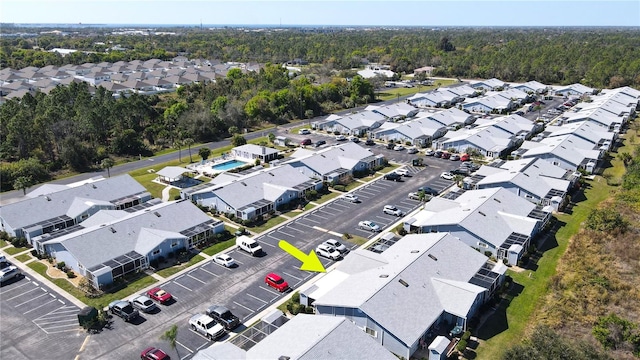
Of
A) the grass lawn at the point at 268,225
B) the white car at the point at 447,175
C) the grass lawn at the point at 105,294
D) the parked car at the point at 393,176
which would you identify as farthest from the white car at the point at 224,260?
the white car at the point at 447,175

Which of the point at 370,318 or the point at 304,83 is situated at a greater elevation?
the point at 304,83

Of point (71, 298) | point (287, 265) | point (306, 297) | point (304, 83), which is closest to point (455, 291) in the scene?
point (306, 297)

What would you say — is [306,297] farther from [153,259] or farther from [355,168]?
[355,168]

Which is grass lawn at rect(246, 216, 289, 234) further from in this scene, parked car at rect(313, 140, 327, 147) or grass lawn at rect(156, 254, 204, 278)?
parked car at rect(313, 140, 327, 147)

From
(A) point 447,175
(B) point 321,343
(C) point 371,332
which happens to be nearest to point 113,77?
(A) point 447,175

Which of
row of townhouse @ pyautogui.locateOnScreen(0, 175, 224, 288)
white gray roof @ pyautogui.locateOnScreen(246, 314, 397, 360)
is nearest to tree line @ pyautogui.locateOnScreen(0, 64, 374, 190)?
row of townhouse @ pyautogui.locateOnScreen(0, 175, 224, 288)

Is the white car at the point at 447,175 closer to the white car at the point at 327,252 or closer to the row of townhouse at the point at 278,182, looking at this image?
the row of townhouse at the point at 278,182
